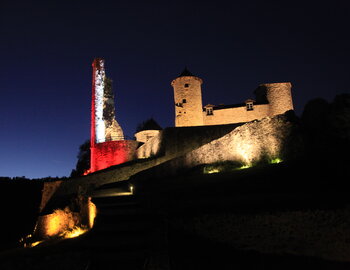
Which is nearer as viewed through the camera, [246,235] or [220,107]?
[246,235]

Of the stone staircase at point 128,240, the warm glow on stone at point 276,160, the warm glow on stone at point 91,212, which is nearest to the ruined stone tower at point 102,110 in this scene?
the warm glow on stone at point 91,212

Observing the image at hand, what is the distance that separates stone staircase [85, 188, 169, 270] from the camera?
22.9 feet

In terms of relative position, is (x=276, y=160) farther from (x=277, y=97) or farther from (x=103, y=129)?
(x=103, y=129)

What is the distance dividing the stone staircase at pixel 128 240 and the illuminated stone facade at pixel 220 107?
20813 mm

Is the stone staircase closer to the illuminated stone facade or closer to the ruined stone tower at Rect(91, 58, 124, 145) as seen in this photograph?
the ruined stone tower at Rect(91, 58, 124, 145)

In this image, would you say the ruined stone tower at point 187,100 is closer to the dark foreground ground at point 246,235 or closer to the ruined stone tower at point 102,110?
the ruined stone tower at point 102,110

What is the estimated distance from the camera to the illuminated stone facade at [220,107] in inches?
1188

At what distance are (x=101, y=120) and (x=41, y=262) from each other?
2417cm

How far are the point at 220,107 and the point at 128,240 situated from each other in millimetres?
25026

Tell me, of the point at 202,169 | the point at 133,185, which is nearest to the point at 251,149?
the point at 202,169

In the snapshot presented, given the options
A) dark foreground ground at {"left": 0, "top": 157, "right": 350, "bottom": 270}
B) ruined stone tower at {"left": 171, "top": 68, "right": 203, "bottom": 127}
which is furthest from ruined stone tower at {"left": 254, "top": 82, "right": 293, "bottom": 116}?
dark foreground ground at {"left": 0, "top": 157, "right": 350, "bottom": 270}

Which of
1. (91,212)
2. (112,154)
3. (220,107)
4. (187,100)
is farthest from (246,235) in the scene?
(220,107)

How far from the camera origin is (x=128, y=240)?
308 inches

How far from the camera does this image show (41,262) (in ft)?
24.2
